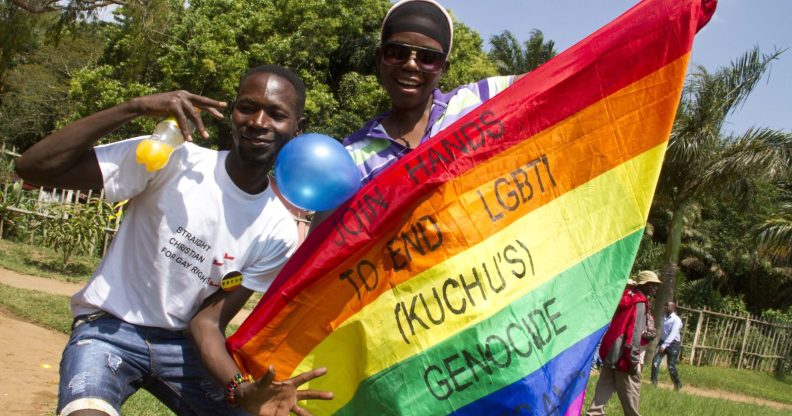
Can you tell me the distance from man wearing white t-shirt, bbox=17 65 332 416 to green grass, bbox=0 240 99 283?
1287 cm

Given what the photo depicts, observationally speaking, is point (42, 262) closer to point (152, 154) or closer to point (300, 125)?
point (300, 125)

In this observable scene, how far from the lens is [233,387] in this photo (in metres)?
2.83

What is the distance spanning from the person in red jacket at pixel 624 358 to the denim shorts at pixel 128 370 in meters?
6.41

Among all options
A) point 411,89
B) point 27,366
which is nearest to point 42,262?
point 27,366

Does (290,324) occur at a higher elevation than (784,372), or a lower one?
higher

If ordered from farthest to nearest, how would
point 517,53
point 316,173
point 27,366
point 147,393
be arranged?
point 517,53
point 27,366
point 147,393
point 316,173

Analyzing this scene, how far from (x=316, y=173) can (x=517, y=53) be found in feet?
95.6

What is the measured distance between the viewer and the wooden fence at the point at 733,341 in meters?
23.0

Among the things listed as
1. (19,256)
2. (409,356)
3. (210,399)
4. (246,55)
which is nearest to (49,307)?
(19,256)

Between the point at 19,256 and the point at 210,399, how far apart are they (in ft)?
50.7

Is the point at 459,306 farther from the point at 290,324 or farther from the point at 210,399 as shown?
the point at 210,399

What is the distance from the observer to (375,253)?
9.33 ft

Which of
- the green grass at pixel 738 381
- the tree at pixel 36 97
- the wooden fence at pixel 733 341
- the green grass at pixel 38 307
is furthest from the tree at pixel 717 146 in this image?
the tree at pixel 36 97

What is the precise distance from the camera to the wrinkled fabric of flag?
269cm
